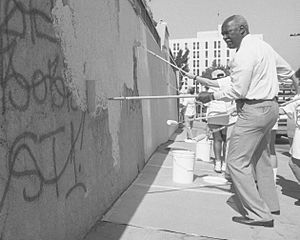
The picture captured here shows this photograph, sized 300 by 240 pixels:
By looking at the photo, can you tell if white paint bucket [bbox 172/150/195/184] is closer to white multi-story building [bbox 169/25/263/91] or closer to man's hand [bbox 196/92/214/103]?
man's hand [bbox 196/92/214/103]

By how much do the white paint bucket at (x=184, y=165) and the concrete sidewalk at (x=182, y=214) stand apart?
0.44 feet

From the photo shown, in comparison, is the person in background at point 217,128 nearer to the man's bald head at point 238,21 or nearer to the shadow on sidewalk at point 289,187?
the shadow on sidewalk at point 289,187

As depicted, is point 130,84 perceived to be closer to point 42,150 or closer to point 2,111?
point 42,150

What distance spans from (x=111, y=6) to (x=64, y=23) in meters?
1.65

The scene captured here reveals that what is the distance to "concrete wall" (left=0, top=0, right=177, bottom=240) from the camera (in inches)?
78.6

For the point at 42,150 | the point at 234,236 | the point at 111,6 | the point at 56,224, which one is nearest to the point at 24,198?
the point at 42,150

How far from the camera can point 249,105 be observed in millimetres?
3760

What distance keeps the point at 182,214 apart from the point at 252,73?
168cm

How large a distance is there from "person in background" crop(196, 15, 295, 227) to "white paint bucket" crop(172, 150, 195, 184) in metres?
1.52

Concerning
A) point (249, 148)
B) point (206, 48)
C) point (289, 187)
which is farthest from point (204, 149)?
point (206, 48)

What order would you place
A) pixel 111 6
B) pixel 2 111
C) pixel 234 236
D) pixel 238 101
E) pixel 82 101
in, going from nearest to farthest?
pixel 2 111 < pixel 82 101 < pixel 234 236 < pixel 238 101 < pixel 111 6

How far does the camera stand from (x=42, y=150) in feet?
7.71

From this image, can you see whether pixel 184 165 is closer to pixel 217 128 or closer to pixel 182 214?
pixel 217 128

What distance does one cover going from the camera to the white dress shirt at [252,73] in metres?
3.63
